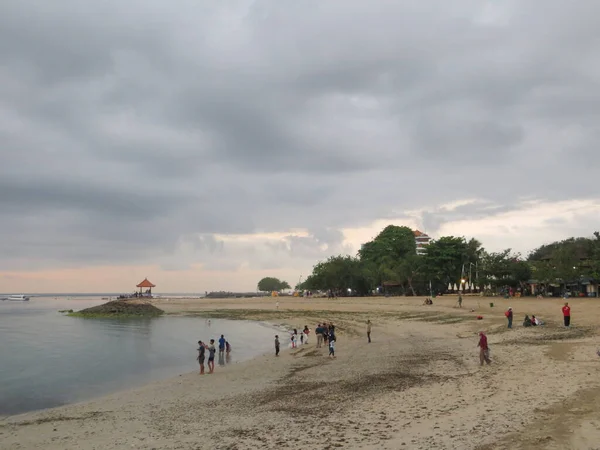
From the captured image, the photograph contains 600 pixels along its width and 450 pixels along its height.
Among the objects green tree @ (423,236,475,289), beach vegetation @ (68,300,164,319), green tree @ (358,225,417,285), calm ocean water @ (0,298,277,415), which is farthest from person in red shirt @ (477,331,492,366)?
beach vegetation @ (68,300,164,319)

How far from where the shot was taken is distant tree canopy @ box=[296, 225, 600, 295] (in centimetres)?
6272

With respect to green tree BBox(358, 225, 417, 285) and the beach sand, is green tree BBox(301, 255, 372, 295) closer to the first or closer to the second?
green tree BBox(358, 225, 417, 285)

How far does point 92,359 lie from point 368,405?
2759 cm

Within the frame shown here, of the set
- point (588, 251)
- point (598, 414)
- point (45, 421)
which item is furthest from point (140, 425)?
point (588, 251)

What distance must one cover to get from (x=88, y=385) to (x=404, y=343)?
789 inches

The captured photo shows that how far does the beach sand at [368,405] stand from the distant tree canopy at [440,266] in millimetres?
38951

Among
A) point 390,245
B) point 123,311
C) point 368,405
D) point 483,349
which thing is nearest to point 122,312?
point 123,311

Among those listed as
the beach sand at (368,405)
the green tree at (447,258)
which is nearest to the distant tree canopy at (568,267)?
the green tree at (447,258)

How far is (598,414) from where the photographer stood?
36.7ft

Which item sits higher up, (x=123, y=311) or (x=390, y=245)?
(x=390, y=245)

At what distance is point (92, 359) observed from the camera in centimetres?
3466

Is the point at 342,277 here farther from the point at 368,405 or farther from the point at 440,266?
the point at 368,405

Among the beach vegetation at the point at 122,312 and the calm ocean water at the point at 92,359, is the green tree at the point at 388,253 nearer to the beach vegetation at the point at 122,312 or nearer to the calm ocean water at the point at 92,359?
the calm ocean water at the point at 92,359

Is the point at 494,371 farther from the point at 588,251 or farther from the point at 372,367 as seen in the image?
the point at 588,251
